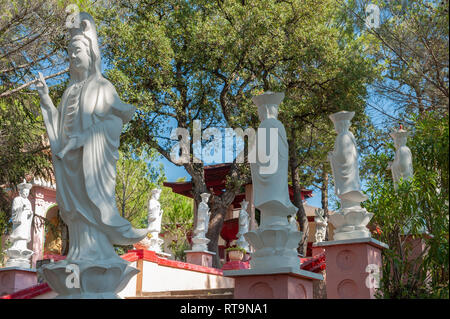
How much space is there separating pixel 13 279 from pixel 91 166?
217 inches

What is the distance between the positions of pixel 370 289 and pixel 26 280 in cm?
670

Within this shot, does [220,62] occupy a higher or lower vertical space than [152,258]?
higher

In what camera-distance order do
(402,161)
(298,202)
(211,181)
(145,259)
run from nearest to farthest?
Result: 1. (402,161)
2. (145,259)
3. (298,202)
4. (211,181)

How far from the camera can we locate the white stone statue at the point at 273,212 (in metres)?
5.47

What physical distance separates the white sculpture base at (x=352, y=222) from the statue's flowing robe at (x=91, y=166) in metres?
2.79

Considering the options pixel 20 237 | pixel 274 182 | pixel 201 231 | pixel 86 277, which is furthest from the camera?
pixel 201 231

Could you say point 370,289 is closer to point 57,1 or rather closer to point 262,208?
point 262,208

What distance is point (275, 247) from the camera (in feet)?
18.0

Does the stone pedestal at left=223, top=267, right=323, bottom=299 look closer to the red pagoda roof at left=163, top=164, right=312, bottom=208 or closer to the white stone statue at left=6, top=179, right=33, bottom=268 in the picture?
the white stone statue at left=6, top=179, right=33, bottom=268

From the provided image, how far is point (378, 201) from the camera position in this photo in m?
6.41

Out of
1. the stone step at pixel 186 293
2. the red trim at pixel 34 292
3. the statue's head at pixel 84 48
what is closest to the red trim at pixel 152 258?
the stone step at pixel 186 293

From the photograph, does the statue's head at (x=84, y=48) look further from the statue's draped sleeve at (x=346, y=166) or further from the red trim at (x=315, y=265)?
the red trim at (x=315, y=265)

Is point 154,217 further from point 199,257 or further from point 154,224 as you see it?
point 199,257

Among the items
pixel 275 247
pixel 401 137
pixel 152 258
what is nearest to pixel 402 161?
pixel 401 137
